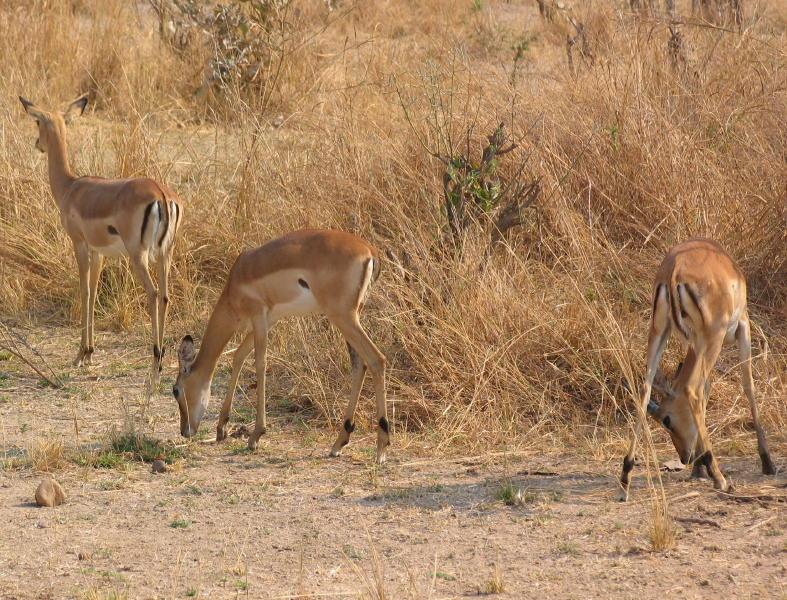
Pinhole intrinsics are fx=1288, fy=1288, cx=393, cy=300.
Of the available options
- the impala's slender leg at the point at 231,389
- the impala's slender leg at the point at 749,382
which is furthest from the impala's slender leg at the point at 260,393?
the impala's slender leg at the point at 749,382

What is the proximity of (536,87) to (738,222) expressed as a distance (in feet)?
6.92

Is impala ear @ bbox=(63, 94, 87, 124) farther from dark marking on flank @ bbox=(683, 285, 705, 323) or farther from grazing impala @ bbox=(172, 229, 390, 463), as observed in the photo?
dark marking on flank @ bbox=(683, 285, 705, 323)

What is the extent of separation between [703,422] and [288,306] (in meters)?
1.93

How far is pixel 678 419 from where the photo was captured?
205 inches

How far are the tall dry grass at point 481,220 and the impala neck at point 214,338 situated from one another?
0.49m

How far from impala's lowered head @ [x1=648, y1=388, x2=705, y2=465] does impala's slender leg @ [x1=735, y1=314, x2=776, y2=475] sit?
24 cm

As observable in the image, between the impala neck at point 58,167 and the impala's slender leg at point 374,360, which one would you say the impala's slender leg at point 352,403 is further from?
the impala neck at point 58,167

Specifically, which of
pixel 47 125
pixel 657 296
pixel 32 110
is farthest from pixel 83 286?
pixel 657 296

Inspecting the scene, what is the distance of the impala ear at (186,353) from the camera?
236 inches

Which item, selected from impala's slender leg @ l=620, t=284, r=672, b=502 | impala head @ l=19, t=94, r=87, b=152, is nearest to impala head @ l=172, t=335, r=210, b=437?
impala's slender leg @ l=620, t=284, r=672, b=502

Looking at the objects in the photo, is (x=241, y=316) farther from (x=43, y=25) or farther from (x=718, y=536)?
(x=43, y=25)

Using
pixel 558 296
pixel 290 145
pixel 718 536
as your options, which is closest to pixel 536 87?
pixel 290 145

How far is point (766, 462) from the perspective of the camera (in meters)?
5.22

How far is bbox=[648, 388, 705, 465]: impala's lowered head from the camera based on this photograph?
5.18m
